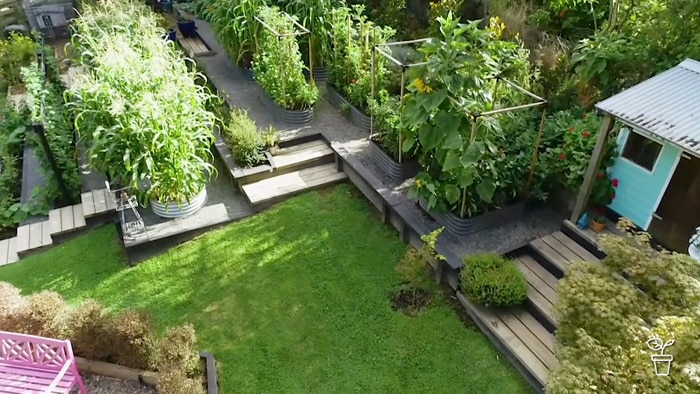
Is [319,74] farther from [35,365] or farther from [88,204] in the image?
[35,365]

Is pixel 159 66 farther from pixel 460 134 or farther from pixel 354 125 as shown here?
pixel 460 134

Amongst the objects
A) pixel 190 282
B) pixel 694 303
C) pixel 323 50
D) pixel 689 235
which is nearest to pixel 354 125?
pixel 323 50

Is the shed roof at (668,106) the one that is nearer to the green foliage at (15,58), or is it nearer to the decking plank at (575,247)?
the decking plank at (575,247)

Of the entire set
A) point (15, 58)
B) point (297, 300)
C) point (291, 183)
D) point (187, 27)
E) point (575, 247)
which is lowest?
point (297, 300)

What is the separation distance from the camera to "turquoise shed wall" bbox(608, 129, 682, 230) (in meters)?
4.25

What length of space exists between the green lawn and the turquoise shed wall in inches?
75.0

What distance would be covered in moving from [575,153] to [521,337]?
6.14 ft

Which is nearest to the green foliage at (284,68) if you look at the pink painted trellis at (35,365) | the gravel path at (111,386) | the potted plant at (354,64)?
the potted plant at (354,64)

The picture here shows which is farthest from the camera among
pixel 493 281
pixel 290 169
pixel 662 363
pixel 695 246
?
pixel 290 169

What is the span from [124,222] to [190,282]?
3.61 feet

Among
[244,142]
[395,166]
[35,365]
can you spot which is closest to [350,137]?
[395,166]

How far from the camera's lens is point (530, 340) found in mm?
4082

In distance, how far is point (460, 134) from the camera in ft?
14.7

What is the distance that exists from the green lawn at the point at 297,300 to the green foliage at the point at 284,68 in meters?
1.59
